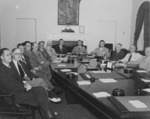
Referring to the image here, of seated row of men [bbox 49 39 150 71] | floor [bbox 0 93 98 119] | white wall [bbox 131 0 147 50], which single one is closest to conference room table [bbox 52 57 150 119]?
floor [bbox 0 93 98 119]

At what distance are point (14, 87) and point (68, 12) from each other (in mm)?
7597

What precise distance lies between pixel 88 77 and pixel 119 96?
105 cm

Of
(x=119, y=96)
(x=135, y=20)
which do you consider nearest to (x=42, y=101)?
(x=119, y=96)

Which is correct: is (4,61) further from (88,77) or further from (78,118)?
(78,118)

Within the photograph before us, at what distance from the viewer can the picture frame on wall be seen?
33.9ft

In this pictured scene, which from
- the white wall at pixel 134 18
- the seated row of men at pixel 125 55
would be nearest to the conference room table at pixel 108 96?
the seated row of men at pixel 125 55

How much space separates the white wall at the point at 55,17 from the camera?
392 inches

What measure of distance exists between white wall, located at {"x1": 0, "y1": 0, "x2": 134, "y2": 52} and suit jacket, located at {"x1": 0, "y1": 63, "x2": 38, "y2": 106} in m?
7.08

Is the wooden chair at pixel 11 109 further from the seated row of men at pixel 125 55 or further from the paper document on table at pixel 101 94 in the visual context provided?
the seated row of men at pixel 125 55

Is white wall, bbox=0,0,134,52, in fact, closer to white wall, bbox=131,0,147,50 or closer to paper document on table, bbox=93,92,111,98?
white wall, bbox=131,0,147,50

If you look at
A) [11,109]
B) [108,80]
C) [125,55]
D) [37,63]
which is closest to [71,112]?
[108,80]

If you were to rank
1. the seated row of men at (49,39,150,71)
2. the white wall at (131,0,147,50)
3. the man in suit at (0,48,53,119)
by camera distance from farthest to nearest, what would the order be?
1. the white wall at (131,0,147,50)
2. the seated row of men at (49,39,150,71)
3. the man in suit at (0,48,53,119)

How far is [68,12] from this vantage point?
10398mm

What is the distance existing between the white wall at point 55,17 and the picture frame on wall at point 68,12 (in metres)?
0.18
